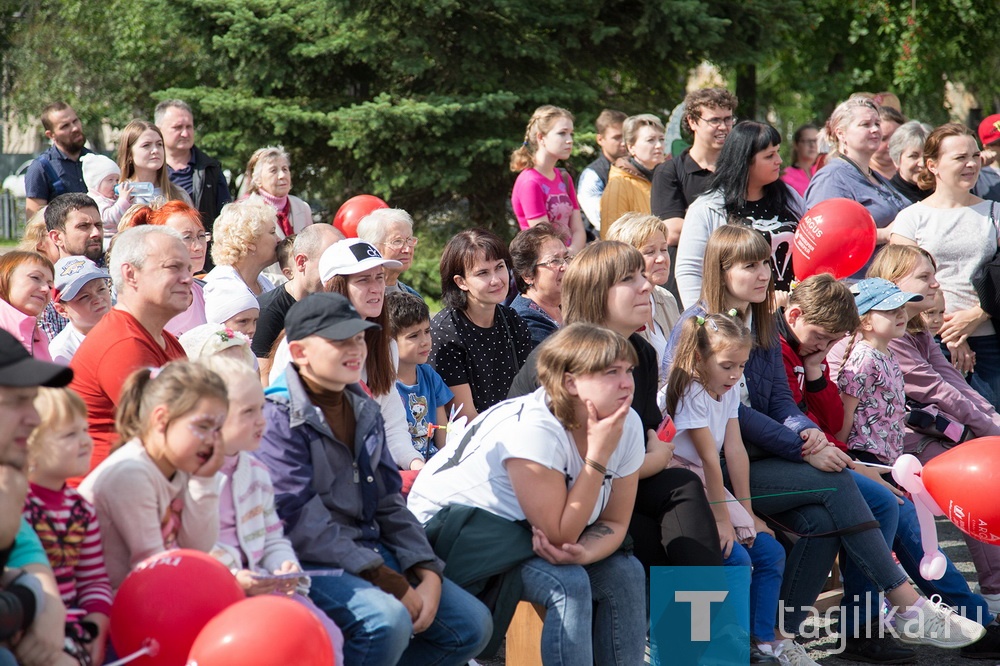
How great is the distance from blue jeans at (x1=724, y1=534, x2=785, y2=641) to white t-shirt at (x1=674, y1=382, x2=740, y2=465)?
46cm

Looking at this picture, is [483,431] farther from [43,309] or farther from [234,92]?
[234,92]

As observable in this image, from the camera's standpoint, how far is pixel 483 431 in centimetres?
404

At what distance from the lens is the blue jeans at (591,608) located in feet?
12.6

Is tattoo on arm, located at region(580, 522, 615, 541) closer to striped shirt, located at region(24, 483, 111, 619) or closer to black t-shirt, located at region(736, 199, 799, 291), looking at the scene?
striped shirt, located at region(24, 483, 111, 619)

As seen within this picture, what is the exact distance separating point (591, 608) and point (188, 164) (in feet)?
16.5

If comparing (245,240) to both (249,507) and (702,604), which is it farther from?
(702,604)

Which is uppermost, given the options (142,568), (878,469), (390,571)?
(142,568)

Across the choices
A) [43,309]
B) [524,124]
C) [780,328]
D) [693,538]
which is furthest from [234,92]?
[693,538]

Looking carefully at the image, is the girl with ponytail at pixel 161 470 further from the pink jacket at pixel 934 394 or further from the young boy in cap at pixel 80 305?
the pink jacket at pixel 934 394

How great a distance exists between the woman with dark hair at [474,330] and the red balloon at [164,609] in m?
2.54

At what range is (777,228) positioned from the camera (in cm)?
639

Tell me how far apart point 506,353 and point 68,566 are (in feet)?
9.55

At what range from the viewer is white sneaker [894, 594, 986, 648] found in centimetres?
500

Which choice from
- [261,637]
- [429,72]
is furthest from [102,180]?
[261,637]
